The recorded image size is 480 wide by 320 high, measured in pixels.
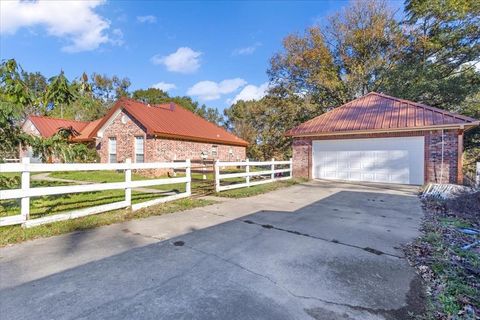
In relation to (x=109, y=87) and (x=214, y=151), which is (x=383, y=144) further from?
(x=109, y=87)

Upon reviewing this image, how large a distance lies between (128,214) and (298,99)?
20455 mm

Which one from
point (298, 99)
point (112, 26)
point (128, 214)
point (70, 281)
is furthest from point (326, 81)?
point (70, 281)

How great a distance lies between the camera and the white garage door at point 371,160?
1228 cm

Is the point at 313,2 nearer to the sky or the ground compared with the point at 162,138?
nearer to the sky

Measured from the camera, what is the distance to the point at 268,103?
81.8ft

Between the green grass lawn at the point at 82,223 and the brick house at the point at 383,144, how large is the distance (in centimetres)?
956

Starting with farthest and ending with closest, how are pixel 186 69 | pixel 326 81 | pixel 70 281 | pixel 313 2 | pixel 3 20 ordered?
1. pixel 186 69
2. pixel 326 81
3. pixel 313 2
4. pixel 3 20
5. pixel 70 281

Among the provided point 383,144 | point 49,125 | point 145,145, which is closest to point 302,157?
point 383,144

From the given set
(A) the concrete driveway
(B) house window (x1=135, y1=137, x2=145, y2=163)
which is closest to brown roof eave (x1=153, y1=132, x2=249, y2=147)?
(B) house window (x1=135, y1=137, x2=145, y2=163)

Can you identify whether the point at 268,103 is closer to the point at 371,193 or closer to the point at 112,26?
the point at 112,26

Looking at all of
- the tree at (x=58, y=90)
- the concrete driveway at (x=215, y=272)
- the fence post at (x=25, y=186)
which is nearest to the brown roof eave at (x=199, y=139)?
the tree at (x=58, y=90)

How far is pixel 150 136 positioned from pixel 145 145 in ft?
2.26

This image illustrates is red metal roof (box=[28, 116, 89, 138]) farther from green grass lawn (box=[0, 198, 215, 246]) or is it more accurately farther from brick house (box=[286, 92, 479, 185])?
green grass lawn (box=[0, 198, 215, 246])

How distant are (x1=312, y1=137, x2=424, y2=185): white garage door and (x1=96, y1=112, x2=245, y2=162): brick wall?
8124mm
